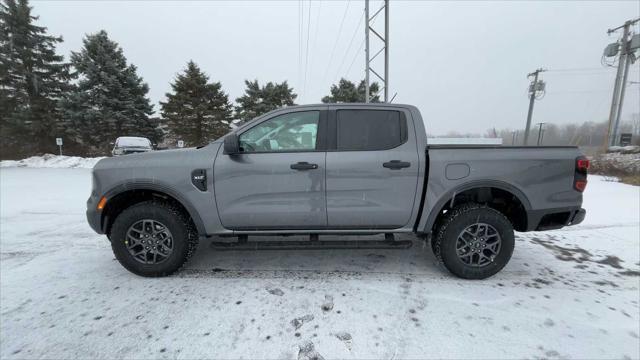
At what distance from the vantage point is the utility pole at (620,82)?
1417cm

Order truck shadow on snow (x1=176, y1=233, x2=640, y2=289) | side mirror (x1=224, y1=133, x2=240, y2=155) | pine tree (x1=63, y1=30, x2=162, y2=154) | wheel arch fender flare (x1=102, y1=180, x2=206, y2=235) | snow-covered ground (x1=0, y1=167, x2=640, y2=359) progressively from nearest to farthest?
1. snow-covered ground (x1=0, y1=167, x2=640, y2=359)
2. side mirror (x1=224, y1=133, x2=240, y2=155)
3. wheel arch fender flare (x1=102, y1=180, x2=206, y2=235)
4. truck shadow on snow (x1=176, y1=233, x2=640, y2=289)
5. pine tree (x1=63, y1=30, x2=162, y2=154)

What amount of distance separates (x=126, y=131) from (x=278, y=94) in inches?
559

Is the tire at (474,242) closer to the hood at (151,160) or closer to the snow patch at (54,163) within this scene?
the hood at (151,160)

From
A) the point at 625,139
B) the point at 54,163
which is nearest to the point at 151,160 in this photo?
the point at 54,163

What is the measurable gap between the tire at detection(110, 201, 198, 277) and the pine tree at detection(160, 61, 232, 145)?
87.1 feet

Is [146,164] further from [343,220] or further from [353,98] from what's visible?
[353,98]

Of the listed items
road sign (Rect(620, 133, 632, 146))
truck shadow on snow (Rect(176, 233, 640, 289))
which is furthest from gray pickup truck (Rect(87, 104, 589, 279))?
road sign (Rect(620, 133, 632, 146))

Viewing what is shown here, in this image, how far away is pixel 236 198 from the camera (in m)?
2.64

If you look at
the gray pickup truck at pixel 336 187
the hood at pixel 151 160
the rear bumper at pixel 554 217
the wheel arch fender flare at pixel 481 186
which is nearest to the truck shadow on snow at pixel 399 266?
the gray pickup truck at pixel 336 187

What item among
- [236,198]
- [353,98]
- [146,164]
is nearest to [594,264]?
[236,198]

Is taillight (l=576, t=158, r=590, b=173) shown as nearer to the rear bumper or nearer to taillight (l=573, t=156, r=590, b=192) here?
taillight (l=573, t=156, r=590, b=192)

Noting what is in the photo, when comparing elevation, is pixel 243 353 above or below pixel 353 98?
below

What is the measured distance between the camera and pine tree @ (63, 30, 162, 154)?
21.3 meters

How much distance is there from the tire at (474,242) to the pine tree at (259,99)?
26.4 m
